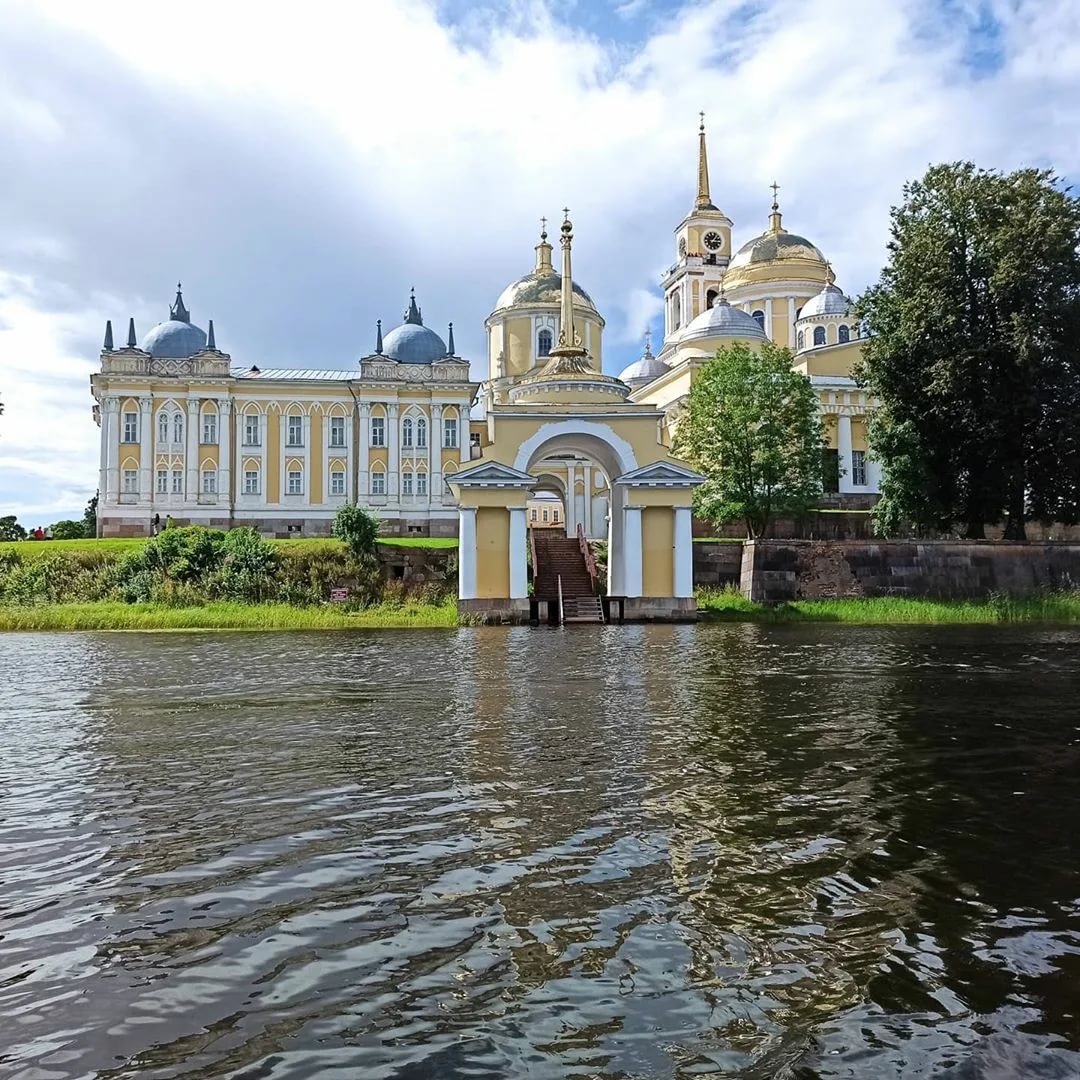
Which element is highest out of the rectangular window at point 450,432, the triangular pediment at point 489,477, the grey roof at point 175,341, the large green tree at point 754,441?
the grey roof at point 175,341

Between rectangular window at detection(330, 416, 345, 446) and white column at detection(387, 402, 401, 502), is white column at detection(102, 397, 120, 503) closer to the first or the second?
rectangular window at detection(330, 416, 345, 446)

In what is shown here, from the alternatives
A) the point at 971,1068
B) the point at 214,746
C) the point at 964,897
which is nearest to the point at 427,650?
the point at 214,746

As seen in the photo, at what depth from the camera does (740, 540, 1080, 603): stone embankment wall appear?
3344 cm

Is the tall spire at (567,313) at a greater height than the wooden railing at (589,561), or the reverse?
the tall spire at (567,313)

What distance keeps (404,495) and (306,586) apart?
2622cm

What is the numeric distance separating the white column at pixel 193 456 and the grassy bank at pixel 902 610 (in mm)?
34734

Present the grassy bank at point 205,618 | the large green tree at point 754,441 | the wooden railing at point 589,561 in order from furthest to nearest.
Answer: the large green tree at point 754,441 < the wooden railing at point 589,561 < the grassy bank at point 205,618

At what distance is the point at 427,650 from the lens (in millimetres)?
20578

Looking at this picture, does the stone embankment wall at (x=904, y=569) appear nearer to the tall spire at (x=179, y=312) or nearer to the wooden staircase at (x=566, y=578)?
the wooden staircase at (x=566, y=578)

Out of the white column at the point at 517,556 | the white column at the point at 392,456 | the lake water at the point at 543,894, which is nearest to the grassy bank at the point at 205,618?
the white column at the point at 517,556

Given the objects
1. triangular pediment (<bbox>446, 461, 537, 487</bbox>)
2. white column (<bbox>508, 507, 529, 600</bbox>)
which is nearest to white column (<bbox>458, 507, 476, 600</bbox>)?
triangular pediment (<bbox>446, 461, 537, 487</bbox>)

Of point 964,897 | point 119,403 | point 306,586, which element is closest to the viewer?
point 964,897

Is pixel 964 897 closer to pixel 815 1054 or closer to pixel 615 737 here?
pixel 815 1054

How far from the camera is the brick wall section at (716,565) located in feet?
117
